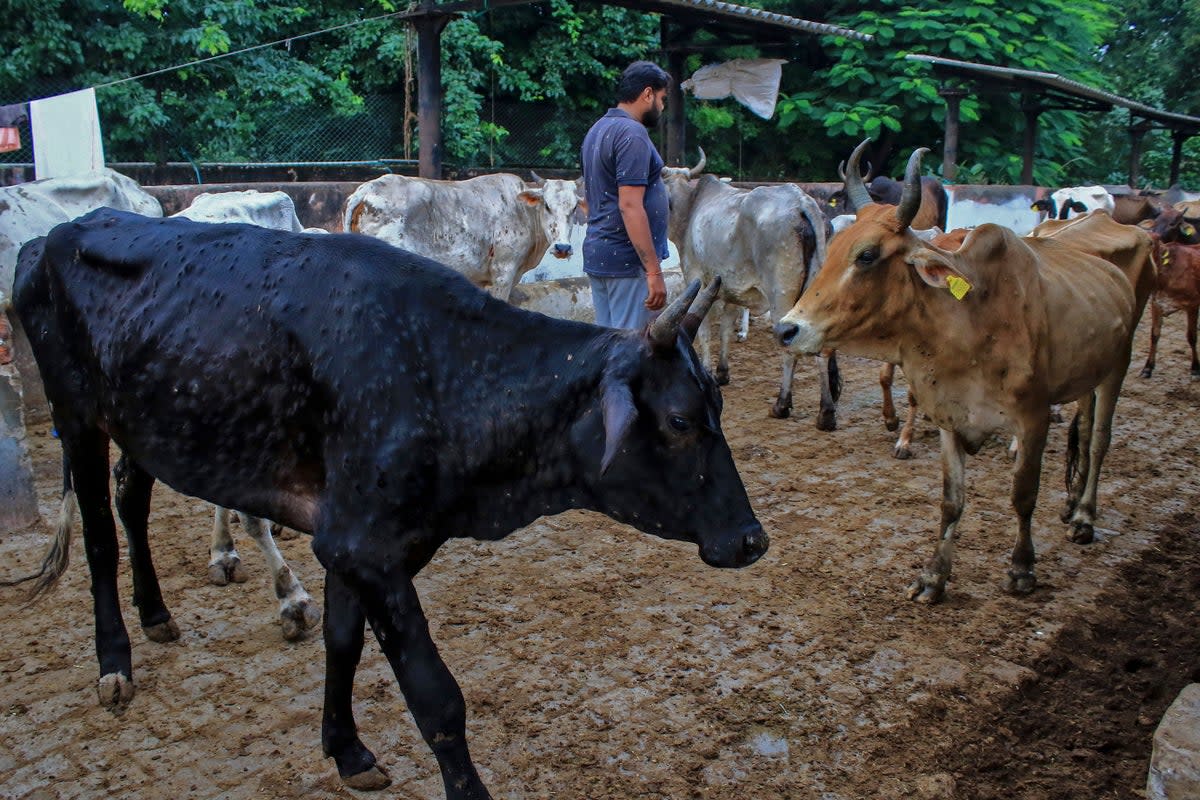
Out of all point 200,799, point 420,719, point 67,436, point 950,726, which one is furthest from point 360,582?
point 950,726

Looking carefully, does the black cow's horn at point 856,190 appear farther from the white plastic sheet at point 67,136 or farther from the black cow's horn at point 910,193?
the white plastic sheet at point 67,136

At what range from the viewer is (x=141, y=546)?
3.86 m

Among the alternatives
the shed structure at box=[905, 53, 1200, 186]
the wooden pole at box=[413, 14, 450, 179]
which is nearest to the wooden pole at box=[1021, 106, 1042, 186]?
the shed structure at box=[905, 53, 1200, 186]

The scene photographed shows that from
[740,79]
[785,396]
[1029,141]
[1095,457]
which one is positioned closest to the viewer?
[1095,457]

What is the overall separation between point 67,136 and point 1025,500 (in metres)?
6.80

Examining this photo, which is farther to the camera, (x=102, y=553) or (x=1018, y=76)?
(x=1018, y=76)

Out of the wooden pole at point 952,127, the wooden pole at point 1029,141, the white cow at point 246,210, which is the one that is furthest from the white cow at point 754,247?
the wooden pole at point 1029,141

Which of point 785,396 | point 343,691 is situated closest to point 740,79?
point 785,396

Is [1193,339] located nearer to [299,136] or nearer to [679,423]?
[679,423]

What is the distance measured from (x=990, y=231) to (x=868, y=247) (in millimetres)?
603

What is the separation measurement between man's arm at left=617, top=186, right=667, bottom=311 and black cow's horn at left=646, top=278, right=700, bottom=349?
2628mm

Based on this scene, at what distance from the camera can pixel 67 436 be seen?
3.55 metres

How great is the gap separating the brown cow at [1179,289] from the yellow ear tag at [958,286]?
590 cm

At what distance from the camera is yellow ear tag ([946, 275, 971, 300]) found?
4223 millimetres
